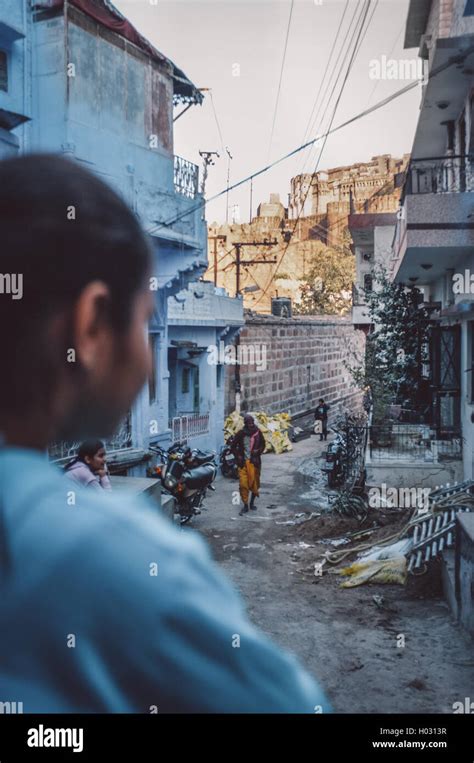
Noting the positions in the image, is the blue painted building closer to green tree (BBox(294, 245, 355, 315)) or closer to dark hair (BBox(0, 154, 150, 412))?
dark hair (BBox(0, 154, 150, 412))

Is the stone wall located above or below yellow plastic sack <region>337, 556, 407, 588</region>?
above

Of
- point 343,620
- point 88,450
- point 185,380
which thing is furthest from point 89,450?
point 185,380

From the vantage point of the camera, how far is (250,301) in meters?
39.4

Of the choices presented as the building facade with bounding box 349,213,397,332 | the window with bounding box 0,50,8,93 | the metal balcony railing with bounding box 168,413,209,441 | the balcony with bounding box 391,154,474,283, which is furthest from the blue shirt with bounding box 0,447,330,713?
the building facade with bounding box 349,213,397,332

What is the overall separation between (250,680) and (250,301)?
128ft

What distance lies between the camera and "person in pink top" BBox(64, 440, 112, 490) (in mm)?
3766

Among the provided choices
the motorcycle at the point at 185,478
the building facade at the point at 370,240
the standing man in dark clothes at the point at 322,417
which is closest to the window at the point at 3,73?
the motorcycle at the point at 185,478

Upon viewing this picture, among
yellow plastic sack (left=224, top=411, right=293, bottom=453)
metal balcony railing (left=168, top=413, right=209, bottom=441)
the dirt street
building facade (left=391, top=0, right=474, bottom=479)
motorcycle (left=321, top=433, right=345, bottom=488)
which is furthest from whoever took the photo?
yellow plastic sack (left=224, top=411, right=293, bottom=453)

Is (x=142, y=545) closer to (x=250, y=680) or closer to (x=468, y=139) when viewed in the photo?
(x=250, y=680)

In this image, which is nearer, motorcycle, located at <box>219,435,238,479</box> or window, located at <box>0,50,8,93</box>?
window, located at <box>0,50,8,93</box>

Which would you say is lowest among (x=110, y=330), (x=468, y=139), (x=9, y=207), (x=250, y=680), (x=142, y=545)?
(x=250, y=680)

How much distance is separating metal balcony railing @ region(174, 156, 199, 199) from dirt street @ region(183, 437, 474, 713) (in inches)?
182

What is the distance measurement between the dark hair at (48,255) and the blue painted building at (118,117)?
537 cm
